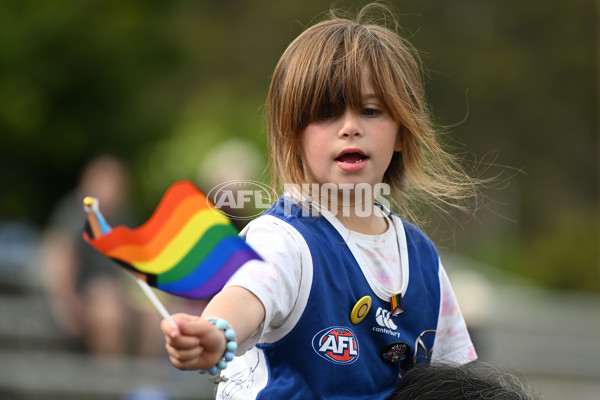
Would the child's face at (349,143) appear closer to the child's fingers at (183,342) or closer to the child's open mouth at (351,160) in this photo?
the child's open mouth at (351,160)

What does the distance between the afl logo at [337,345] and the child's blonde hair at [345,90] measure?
44 centimetres

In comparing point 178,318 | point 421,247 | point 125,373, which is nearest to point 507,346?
point 125,373

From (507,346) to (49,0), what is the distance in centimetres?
1257

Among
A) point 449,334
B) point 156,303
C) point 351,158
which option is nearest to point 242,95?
point 449,334

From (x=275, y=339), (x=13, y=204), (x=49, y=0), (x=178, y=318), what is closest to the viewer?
(x=178, y=318)

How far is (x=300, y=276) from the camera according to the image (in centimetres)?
230

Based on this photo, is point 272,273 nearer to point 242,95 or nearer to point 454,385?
point 454,385

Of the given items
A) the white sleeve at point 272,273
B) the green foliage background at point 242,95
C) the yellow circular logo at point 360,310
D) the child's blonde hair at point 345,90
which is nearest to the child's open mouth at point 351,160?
the child's blonde hair at point 345,90

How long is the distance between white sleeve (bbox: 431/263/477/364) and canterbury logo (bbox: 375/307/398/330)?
11.2 inches

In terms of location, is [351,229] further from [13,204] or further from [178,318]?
[13,204]

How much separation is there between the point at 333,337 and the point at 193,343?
0.59 metres

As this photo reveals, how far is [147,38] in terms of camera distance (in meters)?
21.7

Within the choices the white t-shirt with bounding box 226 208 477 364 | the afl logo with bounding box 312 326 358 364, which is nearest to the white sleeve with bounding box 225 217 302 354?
the white t-shirt with bounding box 226 208 477 364

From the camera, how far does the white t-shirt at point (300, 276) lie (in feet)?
7.19
